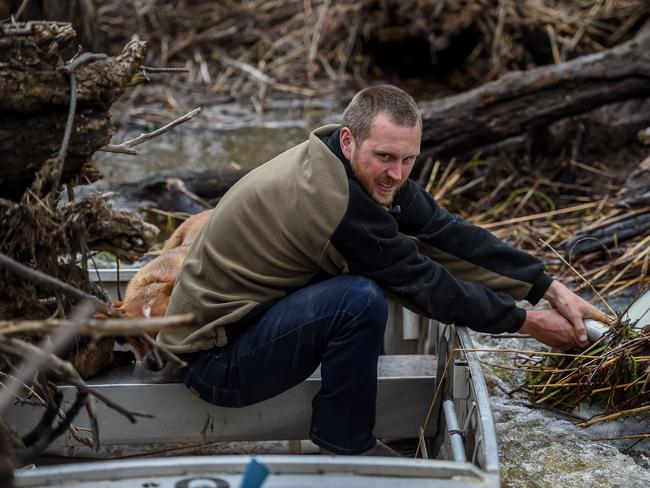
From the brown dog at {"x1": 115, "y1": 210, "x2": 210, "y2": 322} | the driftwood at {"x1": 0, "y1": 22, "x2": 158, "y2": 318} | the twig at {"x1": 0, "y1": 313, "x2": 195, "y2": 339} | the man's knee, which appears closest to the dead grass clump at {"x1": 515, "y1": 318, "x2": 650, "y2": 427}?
the man's knee

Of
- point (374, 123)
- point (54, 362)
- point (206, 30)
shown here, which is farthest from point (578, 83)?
point (206, 30)

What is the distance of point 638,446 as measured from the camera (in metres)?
3.82

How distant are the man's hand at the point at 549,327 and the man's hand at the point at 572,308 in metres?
0.02

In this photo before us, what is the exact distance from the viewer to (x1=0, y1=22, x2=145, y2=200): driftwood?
3.36 meters

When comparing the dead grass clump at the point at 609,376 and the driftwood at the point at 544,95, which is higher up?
the driftwood at the point at 544,95

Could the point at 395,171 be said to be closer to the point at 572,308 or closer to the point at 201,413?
the point at 572,308

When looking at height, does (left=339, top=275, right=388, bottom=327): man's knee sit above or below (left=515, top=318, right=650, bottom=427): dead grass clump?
above

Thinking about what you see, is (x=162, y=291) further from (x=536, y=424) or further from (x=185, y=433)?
(x=536, y=424)

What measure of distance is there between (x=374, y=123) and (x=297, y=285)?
2.12 feet

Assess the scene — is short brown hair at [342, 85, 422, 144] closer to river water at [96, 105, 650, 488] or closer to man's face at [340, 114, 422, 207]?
man's face at [340, 114, 422, 207]

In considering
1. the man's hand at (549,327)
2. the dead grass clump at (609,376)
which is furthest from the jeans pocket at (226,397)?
the dead grass clump at (609,376)

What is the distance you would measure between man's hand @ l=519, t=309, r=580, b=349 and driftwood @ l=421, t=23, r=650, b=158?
310cm

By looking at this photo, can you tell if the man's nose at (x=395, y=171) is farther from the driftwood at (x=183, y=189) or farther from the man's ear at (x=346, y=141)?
the driftwood at (x=183, y=189)

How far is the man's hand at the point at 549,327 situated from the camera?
3723 mm
